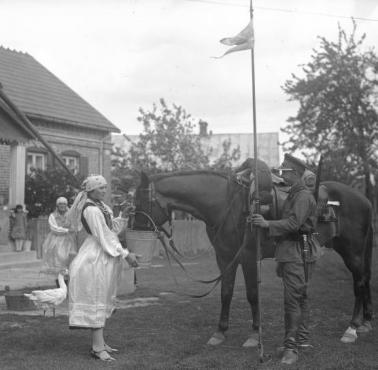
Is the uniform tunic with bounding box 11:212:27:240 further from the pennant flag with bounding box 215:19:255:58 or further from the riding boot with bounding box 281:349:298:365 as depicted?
the riding boot with bounding box 281:349:298:365

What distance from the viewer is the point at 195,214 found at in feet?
22.9

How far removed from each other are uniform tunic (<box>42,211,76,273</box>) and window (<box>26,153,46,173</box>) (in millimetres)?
11751

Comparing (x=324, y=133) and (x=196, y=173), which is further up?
(x=324, y=133)

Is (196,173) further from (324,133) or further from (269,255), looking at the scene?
(324,133)

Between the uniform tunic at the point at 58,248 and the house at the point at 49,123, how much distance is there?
8.51m

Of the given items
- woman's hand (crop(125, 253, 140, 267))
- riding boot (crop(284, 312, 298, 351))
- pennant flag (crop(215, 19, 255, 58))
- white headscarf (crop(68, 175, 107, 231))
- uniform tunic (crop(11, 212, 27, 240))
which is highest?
pennant flag (crop(215, 19, 255, 58))

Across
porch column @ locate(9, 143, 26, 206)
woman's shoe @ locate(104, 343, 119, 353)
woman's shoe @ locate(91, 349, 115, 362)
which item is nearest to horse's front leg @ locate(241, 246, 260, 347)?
woman's shoe @ locate(104, 343, 119, 353)

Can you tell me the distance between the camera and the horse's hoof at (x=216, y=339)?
21.7 feet

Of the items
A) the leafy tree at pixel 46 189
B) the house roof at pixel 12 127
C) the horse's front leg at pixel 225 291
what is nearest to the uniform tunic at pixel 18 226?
the leafy tree at pixel 46 189

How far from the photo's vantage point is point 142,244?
A: 21.4ft

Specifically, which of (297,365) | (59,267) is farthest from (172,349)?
(59,267)

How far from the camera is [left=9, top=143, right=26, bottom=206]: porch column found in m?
18.2

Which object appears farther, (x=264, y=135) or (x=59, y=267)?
(x=264, y=135)

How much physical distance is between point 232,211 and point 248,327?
70.1 inches
